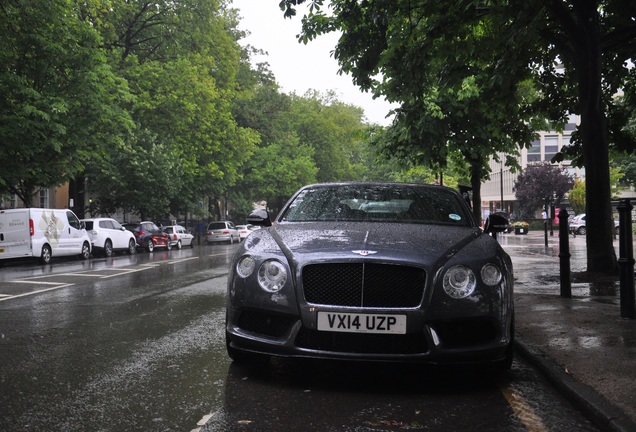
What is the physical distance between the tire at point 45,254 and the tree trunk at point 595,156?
18.1m

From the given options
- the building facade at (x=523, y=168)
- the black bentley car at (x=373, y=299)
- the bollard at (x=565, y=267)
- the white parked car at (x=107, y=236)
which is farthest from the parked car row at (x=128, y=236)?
the building facade at (x=523, y=168)

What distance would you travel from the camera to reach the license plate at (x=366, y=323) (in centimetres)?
440

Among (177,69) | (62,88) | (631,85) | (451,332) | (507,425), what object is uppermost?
(177,69)

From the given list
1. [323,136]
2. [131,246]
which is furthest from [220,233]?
[323,136]

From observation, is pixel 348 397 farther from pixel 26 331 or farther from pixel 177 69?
pixel 177 69

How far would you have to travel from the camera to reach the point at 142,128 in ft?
106

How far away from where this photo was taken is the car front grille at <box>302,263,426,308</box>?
447 cm

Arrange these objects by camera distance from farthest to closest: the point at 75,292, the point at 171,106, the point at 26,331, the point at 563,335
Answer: the point at 171,106, the point at 75,292, the point at 26,331, the point at 563,335

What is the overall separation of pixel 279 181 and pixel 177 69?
27874mm

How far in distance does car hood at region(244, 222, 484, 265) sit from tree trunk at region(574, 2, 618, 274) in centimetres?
755

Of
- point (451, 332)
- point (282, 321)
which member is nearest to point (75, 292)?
point (282, 321)

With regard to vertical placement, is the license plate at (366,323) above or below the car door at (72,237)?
below

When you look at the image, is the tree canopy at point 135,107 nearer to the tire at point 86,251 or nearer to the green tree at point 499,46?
the tire at point 86,251

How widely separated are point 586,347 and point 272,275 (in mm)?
3014
